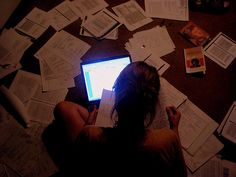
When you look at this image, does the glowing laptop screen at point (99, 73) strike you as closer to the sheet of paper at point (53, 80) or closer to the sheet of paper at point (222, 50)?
the sheet of paper at point (53, 80)

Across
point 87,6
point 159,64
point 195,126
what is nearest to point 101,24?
point 87,6

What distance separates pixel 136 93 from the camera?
1.04 meters

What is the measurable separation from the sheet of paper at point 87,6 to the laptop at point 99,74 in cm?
46

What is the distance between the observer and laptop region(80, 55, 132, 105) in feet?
5.06

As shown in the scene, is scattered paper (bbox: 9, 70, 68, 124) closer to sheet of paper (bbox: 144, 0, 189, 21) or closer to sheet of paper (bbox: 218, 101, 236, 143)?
sheet of paper (bbox: 144, 0, 189, 21)

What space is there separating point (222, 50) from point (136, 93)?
95 centimetres

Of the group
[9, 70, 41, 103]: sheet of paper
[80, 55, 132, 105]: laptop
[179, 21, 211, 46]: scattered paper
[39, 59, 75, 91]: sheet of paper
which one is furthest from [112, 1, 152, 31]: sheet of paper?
[9, 70, 41, 103]: sheet of paper

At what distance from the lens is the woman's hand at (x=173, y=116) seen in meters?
1.46

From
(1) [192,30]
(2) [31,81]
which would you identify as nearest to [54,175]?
(2) [31,81]

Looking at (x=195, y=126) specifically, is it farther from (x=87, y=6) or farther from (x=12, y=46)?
(x=12, y=46)

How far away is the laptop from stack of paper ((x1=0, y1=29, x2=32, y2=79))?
0.44 m

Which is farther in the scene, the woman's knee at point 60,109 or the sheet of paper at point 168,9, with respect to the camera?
the sheet of paper at point 168,9

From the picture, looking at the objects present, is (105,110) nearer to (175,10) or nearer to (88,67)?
(88,67)

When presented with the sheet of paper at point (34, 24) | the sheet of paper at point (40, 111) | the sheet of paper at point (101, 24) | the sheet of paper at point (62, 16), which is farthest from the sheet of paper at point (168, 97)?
the sheet of paper at point (34, 24)
